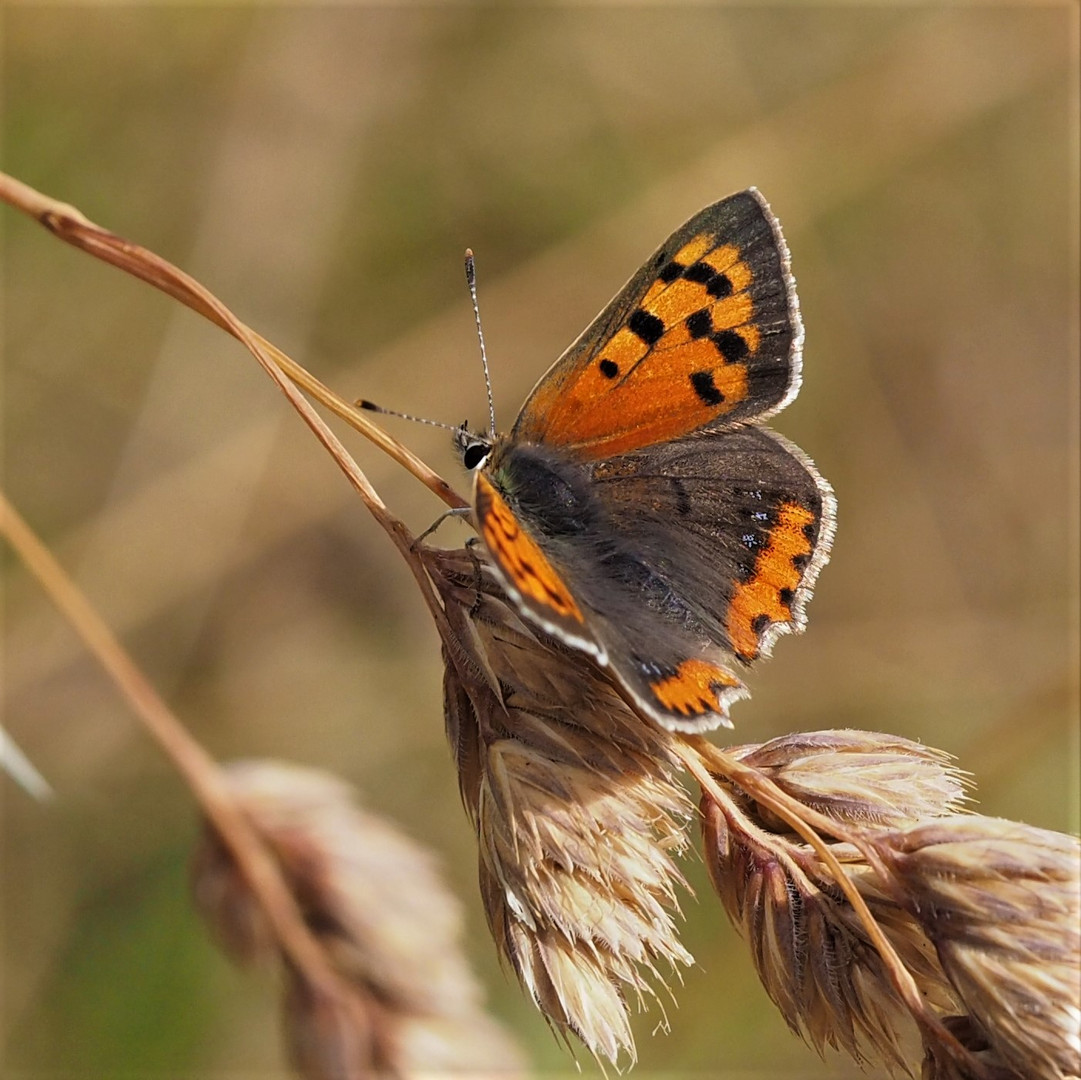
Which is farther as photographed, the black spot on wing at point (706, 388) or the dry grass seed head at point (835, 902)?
the black spot on wing at point (706, 388)

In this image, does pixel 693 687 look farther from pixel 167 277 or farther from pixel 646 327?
pixel 167 277

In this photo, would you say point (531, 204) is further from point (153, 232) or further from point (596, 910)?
point (596, 910)

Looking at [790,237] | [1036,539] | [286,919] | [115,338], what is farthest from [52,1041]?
[1036,539]

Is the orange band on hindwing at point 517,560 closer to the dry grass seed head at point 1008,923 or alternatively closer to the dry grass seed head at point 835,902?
the dry grass seed head at point 835,902

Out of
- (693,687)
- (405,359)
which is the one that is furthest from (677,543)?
(405,359)

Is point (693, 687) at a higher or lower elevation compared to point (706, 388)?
lower

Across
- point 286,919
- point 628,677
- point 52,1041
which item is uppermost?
point 628,677

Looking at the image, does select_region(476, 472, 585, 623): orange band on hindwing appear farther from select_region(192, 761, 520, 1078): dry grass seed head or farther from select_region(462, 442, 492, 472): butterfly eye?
select_region(192, 761, 520, 1078): dry grass seed head

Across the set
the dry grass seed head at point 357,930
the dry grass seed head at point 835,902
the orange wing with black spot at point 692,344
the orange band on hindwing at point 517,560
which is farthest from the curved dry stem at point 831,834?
the dry grass seed head at point 357,930
